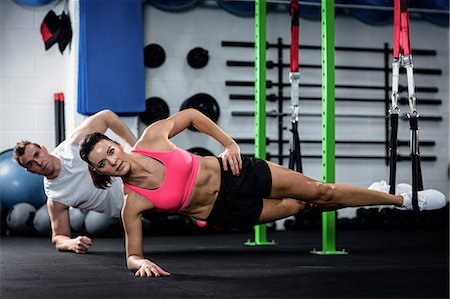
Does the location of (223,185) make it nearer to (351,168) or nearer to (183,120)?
(183,120)

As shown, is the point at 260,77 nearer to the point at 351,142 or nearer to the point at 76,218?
the point at 76,218

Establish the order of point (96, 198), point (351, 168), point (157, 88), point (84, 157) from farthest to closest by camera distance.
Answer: point (351, 168) → point (157, 88) → point (96, 198) → point (84, 157)

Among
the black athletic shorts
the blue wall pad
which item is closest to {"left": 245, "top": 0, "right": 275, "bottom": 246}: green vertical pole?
the black athletic shorts

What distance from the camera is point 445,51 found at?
8.70 meters

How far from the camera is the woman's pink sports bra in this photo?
3.87m

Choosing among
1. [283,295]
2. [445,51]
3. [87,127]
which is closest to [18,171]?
[87,127]

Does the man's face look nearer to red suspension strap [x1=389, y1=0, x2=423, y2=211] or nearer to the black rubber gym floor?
the black rubber gym floor

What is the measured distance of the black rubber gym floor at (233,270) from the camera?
3.28m

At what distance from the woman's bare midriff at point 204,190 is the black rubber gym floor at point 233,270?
34 cm

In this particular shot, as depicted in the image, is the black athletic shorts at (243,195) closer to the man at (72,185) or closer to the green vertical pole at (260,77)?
the man at (72,185)

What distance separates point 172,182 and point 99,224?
2.68 metres

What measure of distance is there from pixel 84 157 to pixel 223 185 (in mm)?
809

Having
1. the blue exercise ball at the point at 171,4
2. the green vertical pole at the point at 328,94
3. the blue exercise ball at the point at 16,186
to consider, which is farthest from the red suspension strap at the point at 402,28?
the blue exercise ball at the point at 16,186

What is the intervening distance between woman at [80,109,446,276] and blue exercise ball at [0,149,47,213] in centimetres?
314
